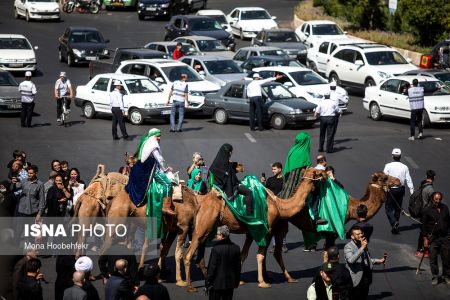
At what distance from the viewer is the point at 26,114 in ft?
109

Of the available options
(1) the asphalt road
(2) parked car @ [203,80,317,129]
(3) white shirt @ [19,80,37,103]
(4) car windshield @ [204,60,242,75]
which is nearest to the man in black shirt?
(1) the asphalt road

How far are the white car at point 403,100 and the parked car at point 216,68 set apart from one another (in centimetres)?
520

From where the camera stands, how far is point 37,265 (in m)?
14.7

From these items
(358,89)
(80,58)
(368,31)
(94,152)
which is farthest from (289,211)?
(368,31)

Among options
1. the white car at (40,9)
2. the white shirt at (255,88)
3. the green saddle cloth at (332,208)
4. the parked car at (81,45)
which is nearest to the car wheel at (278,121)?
the white shirt at (255,88)

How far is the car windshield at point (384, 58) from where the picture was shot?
1588 inches

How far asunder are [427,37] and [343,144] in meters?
17.6

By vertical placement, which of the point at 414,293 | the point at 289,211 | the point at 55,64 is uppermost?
the point at 289,211

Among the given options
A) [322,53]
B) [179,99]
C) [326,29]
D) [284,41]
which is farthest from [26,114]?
[326,29]

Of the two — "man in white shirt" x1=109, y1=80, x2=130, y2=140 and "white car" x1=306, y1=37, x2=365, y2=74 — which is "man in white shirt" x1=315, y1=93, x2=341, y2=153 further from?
"white car" x1=306, y1=37, x2=365, y2=74

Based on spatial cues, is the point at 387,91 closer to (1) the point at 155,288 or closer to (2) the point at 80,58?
(2) the point at 80,58

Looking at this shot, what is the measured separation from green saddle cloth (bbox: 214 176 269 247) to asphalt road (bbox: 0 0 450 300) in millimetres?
906

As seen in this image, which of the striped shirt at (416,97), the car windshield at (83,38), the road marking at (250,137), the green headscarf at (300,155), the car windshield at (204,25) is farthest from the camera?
the car windshield at (204,25)

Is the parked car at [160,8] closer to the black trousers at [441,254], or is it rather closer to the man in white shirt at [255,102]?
the man in white shirt at [255,102]
